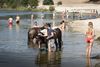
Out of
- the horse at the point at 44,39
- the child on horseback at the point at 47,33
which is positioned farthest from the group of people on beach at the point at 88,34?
the horse at the point at 44,39

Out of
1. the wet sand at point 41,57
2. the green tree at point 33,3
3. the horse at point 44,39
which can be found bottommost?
the green tree at point 33,3

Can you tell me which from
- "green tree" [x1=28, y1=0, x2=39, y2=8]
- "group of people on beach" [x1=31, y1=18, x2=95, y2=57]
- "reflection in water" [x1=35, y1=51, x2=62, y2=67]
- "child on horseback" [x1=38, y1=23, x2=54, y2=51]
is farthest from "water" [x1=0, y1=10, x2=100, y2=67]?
"green tree" [x1=28, y1=0, x2=39, y2=8]

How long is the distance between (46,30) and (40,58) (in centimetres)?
279

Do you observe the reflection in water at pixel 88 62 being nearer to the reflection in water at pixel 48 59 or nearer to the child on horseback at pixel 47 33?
the reflection in water at pixel 48 59

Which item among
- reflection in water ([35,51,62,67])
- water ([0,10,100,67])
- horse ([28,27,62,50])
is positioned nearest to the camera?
reflection in water ([35,51,62,67])

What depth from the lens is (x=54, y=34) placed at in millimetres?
22781

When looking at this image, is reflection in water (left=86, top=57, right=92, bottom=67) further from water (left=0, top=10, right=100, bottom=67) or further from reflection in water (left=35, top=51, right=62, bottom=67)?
reflection in water (left=35, top=51, right=62, bottom=67)

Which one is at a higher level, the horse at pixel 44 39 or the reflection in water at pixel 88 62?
the horse at pixel 44 39

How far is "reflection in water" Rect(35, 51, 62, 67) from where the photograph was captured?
18.2m

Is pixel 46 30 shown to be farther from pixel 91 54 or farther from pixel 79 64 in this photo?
pixel 79 64

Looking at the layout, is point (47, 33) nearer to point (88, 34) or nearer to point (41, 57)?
point (41, 57)

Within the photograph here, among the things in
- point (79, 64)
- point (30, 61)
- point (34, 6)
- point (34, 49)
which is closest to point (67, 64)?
point (79, 64)

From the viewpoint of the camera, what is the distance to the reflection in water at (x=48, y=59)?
18.2 metres

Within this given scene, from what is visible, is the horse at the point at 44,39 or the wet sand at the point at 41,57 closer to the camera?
the wet sand at the point at 41,57
